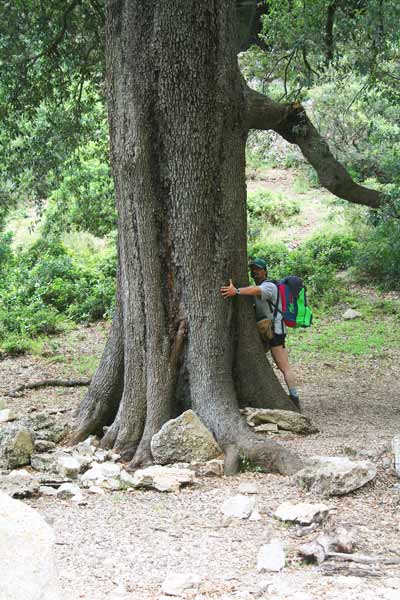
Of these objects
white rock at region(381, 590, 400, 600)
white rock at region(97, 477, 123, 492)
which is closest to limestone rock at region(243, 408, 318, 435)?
white rock at region(97, 477, 123, 492)

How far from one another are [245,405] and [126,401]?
113cm

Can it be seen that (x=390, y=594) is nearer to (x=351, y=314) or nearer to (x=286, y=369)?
(x=286, y=369)

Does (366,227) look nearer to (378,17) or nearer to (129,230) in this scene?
(378,17)

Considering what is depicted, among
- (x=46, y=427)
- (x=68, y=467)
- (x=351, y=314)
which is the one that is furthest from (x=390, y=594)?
(x=351, y=314)

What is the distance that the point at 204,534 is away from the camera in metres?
4.62

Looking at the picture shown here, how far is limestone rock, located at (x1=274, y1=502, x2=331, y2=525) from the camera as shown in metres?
4.64

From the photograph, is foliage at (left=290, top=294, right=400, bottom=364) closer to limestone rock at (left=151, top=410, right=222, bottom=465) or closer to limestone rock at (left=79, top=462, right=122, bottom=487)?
limestone rock at (left=151, top=410, right=222, bottom=465)

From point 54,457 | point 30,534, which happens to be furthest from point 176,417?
point 30,534

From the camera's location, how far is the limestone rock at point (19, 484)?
17.7 feet

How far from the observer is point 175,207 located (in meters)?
6.73

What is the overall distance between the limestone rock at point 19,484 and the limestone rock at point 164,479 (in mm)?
753

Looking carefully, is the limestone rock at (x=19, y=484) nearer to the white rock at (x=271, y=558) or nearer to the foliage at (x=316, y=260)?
the white rock at (x=271, y=558)

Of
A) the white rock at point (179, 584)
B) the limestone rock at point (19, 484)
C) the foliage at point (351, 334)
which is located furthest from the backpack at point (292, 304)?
the white rock at point (179, 584)

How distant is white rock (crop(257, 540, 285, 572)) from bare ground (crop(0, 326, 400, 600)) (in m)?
0.07
